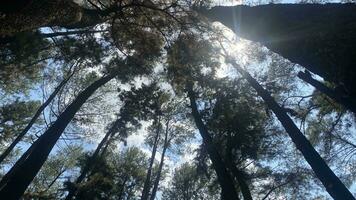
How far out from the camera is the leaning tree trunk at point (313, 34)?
486 cm

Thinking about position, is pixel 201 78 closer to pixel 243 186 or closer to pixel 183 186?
pixel 243 186

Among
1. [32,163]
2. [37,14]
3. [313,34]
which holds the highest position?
[37,14]

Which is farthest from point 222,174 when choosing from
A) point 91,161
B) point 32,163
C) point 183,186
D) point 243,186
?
point 183,186

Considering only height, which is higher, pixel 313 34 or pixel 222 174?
pixel 222 174

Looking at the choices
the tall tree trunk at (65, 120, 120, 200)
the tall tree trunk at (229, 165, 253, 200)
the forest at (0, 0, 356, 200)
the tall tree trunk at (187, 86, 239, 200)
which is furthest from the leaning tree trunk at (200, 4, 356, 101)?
the tall tree trunk at (65, 120, 120, 200)

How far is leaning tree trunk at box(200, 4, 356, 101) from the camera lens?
191 inches

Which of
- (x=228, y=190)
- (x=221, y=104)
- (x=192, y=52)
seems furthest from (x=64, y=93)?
(x=228, y=190)

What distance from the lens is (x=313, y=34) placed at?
5.39 metres

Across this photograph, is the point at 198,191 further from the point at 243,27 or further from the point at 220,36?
the point at 243,27

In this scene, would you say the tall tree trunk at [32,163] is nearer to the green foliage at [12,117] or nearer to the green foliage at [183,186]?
the green foliage at [12,117]

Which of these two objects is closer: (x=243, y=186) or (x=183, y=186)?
(x=243, y=186)

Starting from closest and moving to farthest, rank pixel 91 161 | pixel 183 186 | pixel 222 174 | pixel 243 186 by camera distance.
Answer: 1. pixel 222 174
2. pixel 243 186
3. pixel 91 161
4. pixel 183 186

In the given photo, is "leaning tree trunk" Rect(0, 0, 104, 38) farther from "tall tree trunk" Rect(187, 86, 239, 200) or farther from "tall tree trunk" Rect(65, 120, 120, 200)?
"tall tree trunk" Rect(65, 120, 120, 200)

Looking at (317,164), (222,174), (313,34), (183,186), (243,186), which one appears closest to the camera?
(313,34)
